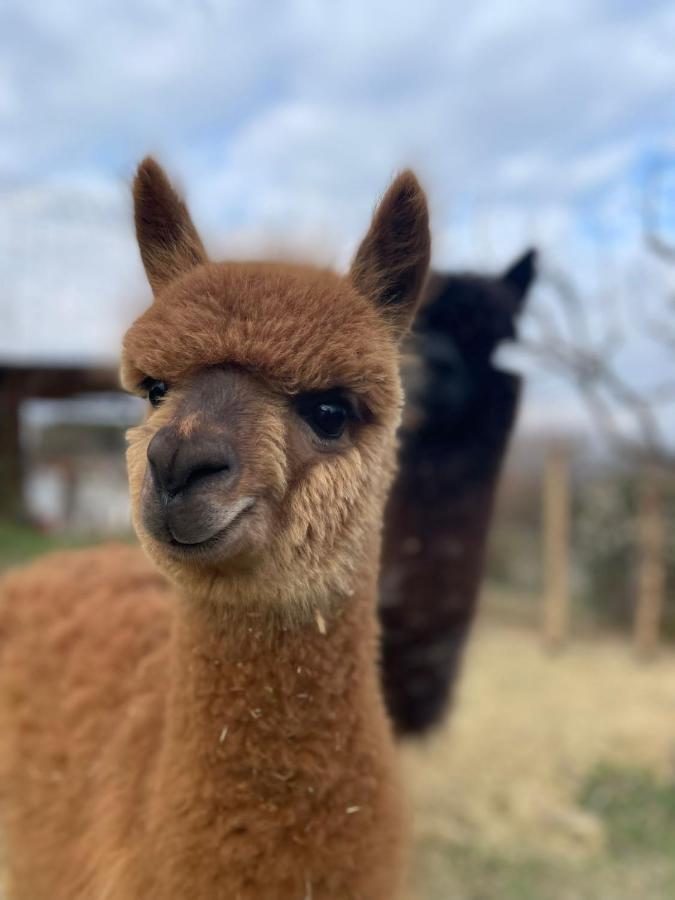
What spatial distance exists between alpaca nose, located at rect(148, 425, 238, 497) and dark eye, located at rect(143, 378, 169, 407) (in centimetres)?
18

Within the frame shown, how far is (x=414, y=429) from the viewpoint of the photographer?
2.25m

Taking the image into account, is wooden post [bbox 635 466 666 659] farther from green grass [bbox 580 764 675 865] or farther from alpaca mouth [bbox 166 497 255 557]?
alpaca mouth [bbox 166 497 255 557]

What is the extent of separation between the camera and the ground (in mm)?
2873

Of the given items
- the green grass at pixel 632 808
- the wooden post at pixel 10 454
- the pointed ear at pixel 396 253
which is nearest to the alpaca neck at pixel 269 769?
the pointed ear at pixel 396 253

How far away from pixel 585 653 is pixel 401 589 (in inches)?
170

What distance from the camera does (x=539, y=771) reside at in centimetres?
382

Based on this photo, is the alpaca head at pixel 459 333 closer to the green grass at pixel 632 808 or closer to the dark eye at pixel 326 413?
the dark eye at pixel 326 413

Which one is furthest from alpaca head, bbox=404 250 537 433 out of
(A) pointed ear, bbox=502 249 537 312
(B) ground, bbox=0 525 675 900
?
(B) ground, bbox=0 525 675 900

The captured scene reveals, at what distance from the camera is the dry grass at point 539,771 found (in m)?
2.88

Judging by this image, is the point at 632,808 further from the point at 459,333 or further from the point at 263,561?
the point at 263,561

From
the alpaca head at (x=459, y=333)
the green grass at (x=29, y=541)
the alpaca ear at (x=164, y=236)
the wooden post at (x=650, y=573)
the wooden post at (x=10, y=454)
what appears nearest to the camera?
the alpaca ear at (x=164, y=236)

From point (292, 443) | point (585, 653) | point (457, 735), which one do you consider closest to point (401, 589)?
point (292, 443)

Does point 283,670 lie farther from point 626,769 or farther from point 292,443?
point 626,769

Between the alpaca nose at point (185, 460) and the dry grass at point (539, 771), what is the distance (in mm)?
1382
